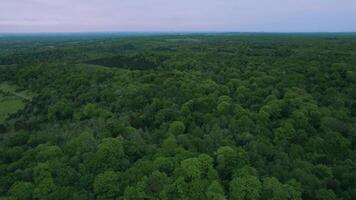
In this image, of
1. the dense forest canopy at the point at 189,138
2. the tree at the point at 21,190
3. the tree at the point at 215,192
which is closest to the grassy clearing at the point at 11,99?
the dense forest canopy at the point at 189,138

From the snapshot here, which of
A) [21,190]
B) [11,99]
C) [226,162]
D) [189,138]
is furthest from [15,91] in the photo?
[226,162]

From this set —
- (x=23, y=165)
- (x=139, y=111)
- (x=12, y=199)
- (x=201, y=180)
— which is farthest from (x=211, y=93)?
(x=12, y=199)

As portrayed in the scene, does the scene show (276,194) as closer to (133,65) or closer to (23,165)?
(23,165)

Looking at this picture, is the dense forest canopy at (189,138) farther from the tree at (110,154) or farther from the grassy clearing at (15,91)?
the grassy clearing at (15,91)

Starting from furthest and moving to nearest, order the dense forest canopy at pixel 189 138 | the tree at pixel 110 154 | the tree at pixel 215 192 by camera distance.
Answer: the tree at pixel 110 154
the dense forest canopy at pixel 189 138
the tree at pixel 215 192

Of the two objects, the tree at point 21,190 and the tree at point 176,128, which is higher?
the tree at point 21,190

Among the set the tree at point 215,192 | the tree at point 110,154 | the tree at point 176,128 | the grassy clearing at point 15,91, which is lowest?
the grassy clearing at point 15,91

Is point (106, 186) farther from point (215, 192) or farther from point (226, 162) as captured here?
point (226, 162)

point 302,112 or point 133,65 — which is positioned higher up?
point 302,112

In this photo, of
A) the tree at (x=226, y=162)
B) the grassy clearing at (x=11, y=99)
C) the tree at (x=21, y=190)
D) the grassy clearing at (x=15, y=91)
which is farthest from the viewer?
the grassy clearing at (x=15, y=91)
